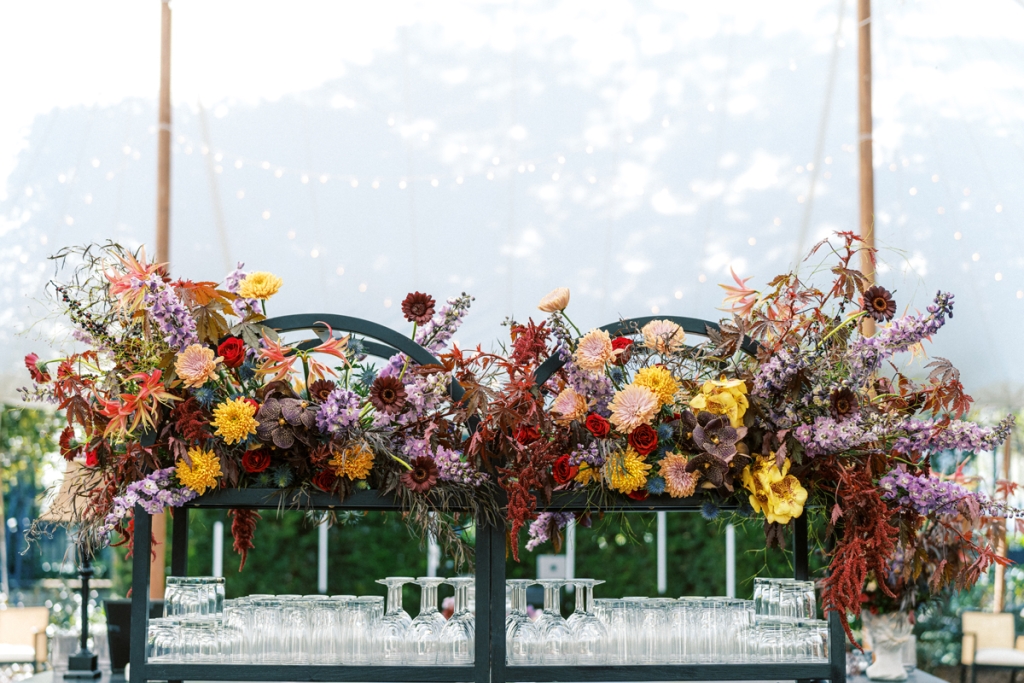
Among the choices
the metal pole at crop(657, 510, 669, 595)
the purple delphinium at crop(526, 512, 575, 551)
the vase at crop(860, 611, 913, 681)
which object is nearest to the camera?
the purple delphinium at crop(526, 512, 575, 551)

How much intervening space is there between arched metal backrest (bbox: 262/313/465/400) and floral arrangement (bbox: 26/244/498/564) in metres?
0.04

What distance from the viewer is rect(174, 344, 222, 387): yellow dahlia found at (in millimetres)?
2008

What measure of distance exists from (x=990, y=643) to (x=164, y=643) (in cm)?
550

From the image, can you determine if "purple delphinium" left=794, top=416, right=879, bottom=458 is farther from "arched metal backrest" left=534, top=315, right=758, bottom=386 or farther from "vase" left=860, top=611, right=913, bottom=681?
"vase" left=860, top=611, right=913, bottom=681

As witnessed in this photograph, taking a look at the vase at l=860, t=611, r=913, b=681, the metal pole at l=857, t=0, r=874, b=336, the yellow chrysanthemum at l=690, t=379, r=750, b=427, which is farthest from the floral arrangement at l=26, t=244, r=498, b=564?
the vase at l=860, t=611, r=913, b=681

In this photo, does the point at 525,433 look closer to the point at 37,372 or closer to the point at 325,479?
the point at 325,479

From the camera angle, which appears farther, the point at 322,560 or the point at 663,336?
the point at 322,560

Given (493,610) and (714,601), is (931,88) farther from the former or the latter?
(493,610)

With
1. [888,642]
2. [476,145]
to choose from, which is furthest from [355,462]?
[888,642]

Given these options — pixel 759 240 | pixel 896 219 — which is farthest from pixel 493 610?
pixel 896 219

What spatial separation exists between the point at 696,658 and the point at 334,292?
211 cm

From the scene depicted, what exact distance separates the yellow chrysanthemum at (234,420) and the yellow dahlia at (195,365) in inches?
2.8

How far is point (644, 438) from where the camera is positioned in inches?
81.0

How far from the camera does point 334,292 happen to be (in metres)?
3.74
